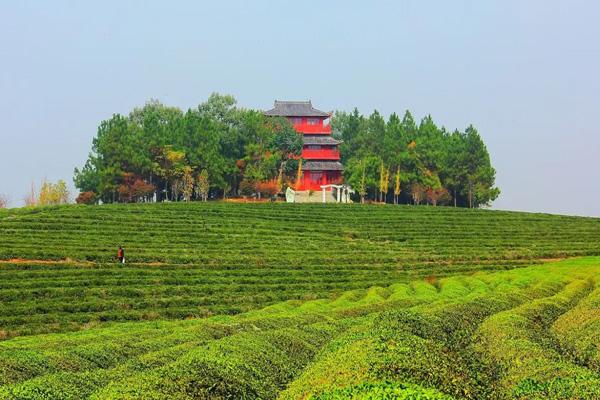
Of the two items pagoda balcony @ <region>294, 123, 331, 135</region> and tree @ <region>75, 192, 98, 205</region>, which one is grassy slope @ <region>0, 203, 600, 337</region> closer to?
tree @ <region>75, 192, 98, 205</region>

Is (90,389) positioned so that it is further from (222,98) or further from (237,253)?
(222,98)

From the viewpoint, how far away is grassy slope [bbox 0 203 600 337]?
42312 mm

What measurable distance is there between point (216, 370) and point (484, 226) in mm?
67493

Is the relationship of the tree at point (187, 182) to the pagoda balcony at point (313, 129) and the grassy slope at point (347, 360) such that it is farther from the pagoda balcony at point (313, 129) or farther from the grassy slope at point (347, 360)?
the grassy slope at point (347, 360)

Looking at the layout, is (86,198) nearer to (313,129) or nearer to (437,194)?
(313,129)

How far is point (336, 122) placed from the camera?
13962 centimetres

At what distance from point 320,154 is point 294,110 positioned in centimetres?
840

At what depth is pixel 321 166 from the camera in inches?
4262

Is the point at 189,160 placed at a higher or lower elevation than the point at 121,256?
higher

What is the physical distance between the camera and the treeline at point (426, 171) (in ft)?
341

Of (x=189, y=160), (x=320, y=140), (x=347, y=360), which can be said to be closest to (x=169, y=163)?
(x=189, y=160)

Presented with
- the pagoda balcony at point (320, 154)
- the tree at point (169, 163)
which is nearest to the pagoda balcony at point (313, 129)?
the pagoda balcony at point (320, 154)

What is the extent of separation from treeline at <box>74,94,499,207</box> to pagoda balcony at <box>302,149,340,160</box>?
305 cm

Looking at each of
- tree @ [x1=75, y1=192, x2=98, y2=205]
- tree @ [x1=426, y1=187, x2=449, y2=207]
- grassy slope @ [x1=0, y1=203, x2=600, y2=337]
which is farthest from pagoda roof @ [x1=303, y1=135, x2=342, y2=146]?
tree @ [x1=75, y1=192, x2=98, y2=205]
